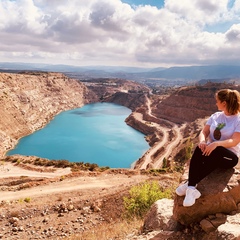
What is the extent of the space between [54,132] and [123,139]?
96.0 feet

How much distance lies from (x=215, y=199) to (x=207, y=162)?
3.60ft

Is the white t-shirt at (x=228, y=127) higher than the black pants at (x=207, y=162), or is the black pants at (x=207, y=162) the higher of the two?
the white t-shirt at (x=228, y=127)

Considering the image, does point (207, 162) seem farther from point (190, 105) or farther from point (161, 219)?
point (190, 105)

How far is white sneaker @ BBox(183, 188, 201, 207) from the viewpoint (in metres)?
6.52

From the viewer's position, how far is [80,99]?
18112cm

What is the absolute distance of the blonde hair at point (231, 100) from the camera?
685 cm

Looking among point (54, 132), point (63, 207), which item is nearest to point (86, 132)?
point (54, 132)

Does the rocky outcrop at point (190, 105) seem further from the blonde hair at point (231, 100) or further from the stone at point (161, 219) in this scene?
the blonde hair at point (231, 100)

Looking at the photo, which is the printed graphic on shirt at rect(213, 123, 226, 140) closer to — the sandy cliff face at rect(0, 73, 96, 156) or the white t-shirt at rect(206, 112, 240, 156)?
the white t-shirt at rect(206, 112, 240, 156)

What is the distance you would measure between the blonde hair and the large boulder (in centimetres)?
177

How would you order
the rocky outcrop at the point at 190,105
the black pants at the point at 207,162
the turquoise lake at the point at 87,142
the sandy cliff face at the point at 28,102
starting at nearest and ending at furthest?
the black pants at the point at 207,162
the turquoise lake at the point at 87,142
the sandy cliff face at the point at 28,102
the rocky outcrop at the point at 190,105

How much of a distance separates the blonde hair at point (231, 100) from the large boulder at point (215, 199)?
177cm

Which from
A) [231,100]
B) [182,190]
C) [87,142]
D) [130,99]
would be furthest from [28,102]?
[231,100]

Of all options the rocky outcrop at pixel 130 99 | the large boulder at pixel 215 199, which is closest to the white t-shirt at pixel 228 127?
the large boulder at pixel 215 199
